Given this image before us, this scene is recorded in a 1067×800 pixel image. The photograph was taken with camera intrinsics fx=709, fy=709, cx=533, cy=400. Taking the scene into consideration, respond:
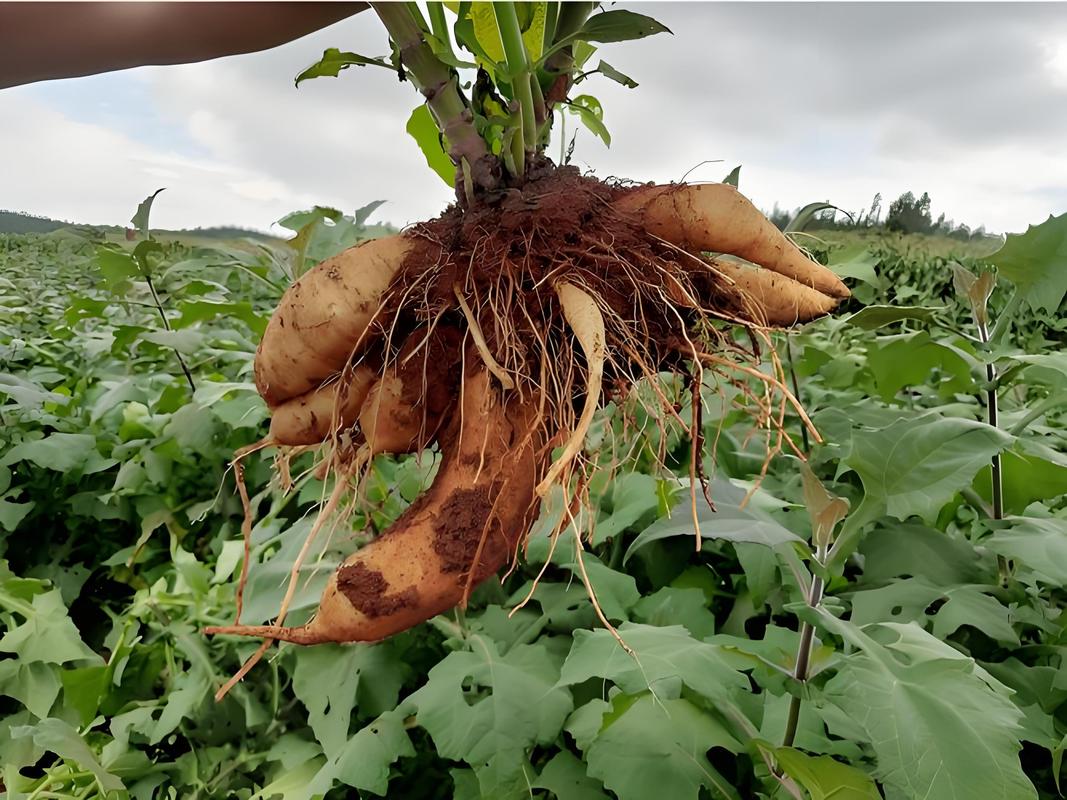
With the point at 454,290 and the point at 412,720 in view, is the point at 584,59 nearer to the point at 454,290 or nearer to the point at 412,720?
the point at 454,290

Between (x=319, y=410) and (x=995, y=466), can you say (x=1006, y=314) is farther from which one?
(x=319, y=410)

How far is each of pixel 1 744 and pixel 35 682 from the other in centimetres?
17

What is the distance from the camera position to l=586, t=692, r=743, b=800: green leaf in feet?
2.65

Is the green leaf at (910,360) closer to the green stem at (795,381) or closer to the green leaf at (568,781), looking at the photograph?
the green stem at (795,381)

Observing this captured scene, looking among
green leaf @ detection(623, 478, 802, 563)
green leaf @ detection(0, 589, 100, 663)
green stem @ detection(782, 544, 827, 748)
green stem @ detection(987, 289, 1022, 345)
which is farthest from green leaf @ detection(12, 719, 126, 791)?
green stem @ detection(987, 289, 1022, 345)

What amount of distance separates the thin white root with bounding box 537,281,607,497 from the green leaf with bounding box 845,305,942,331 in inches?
15.2

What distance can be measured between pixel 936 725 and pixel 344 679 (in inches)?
34.0

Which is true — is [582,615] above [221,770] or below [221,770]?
above

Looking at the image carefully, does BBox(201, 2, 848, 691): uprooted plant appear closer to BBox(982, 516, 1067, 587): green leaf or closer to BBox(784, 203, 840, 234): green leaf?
BBox(784, 203, 840, 234): green leaf

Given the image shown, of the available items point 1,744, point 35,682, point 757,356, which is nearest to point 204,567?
point 35,682

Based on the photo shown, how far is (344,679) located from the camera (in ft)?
3.81

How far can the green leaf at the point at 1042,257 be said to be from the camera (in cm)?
107

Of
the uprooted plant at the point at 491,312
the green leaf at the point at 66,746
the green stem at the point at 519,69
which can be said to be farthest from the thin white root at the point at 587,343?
the green leaf at the point at 66,746

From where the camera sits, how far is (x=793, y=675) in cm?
87
